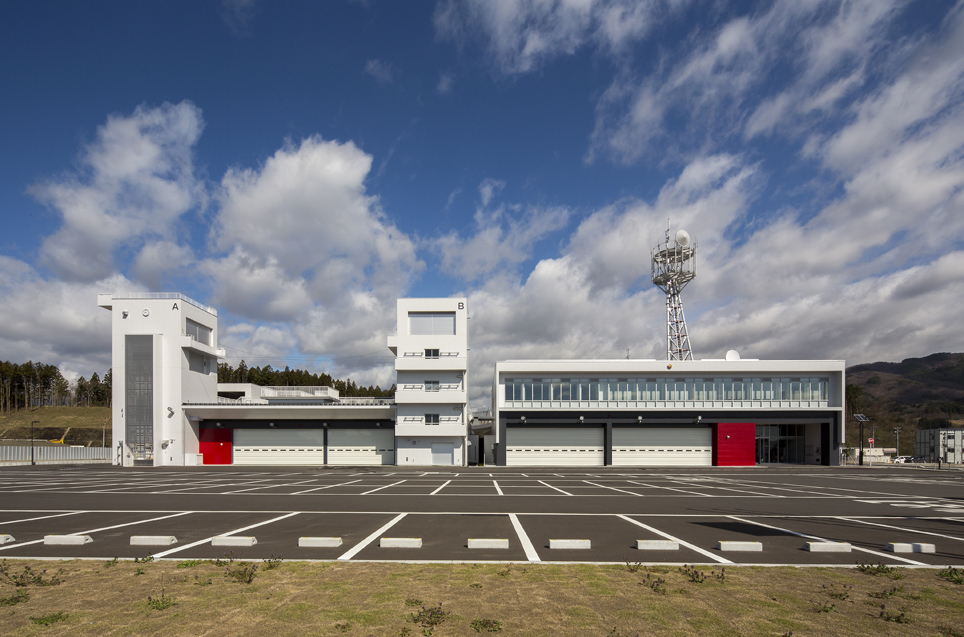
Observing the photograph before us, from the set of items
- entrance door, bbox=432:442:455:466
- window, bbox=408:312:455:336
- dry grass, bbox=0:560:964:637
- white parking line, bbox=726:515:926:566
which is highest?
window, bbox=408:312:455:336

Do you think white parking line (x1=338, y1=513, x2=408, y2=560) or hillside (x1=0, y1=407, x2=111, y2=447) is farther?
hillside (x1=0, y1=407, x2=111, y2=447)

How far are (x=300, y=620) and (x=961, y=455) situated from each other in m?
90.4

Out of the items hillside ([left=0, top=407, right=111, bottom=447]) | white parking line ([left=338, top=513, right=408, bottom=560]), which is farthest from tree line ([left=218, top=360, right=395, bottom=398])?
white parking line ([left=338, top=513, right=408, bottom=560])

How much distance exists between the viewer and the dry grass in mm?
5621

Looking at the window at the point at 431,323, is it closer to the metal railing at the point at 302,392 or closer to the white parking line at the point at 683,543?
the metal railing at the point at 302,392

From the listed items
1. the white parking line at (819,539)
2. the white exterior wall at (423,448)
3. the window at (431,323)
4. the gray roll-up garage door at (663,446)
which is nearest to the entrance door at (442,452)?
the white exterior wall at (423,448)

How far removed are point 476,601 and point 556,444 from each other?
43520mm

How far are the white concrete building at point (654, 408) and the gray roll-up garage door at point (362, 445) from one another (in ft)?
34.2

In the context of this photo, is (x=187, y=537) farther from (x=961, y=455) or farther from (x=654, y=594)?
(x=961, y=455)

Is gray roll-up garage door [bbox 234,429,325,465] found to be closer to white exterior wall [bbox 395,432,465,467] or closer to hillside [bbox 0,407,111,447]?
white exterior wall [bbox 395,432,465,467]

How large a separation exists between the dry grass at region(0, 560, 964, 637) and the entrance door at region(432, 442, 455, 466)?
38838 millimetres

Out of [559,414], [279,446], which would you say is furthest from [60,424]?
[559,414]

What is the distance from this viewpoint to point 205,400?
5159 centimetres

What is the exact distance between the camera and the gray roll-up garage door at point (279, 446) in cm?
4884
